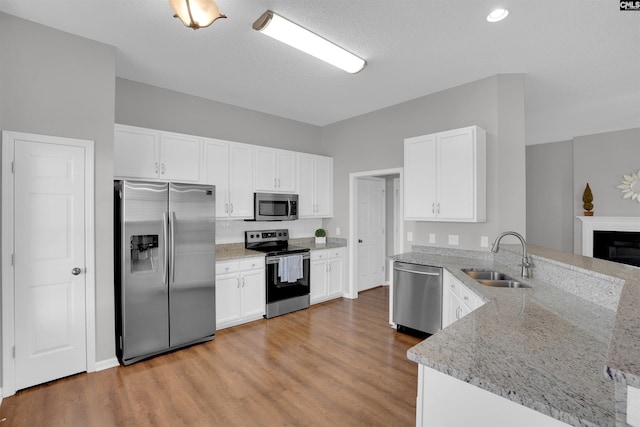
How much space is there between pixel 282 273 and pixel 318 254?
0.78 meters

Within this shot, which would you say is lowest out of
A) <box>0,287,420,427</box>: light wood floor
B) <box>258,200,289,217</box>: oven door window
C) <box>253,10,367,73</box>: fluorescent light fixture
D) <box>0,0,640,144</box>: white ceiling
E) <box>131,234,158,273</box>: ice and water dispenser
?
<box>0,287,420,427</box>: light wood floor

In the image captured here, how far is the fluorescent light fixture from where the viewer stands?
239cm

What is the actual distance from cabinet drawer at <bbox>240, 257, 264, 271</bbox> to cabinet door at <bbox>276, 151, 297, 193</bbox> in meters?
1.19

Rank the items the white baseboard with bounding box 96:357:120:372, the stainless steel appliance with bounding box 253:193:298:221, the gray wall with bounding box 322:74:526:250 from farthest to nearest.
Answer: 1. the stainless steel appliance with bounding box 253:193:298:221
2. the gray wall with bounding box 322:74:526:250
3. the white baseboard with bounding box 96:357:120:372

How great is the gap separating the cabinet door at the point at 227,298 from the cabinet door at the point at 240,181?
0.88m

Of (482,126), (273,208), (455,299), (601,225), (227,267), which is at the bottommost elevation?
(455,299)

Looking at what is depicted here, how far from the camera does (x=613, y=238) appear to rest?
525 cm

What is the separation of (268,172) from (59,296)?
2802mm

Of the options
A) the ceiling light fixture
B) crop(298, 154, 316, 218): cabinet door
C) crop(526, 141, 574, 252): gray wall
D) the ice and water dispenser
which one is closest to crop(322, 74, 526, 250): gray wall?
crop(298, 154, 316, 218): cabinet door

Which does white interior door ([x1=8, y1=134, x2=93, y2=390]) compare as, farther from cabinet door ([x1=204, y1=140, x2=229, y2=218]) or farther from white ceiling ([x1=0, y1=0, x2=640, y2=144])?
cabinet door ([x1=204, y1=140, x2=229, y2=218])

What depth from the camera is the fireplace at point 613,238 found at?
5102 millimetres

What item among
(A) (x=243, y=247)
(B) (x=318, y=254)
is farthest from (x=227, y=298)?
(B) (x=318, y=254)

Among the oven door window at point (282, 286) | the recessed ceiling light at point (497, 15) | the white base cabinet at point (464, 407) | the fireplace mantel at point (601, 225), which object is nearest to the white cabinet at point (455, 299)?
the white base cabinet at point (464, 407)

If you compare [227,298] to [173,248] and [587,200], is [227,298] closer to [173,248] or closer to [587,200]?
Answer: [173,248]
